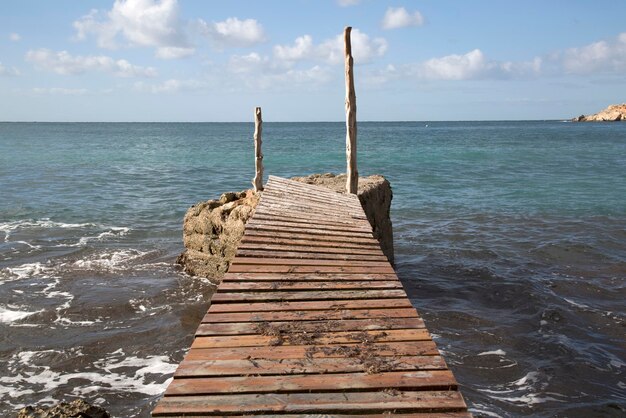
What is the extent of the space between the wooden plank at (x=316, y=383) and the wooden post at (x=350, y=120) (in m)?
7.84

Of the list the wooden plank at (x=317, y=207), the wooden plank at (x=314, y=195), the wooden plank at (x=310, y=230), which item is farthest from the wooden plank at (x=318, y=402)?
the wooden plank at (x=314, y=195)

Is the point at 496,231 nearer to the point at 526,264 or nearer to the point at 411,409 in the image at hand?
the point at 526,264

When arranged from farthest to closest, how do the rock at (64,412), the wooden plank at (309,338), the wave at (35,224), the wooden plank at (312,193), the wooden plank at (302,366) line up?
the wave at (35,224), the wooden plank at (312,193), the rock at (64,412), the wooden plank at (309,338), the wooden plank at (302,366)

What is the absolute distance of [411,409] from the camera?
362cm

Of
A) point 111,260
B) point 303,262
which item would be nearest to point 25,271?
point 111,260

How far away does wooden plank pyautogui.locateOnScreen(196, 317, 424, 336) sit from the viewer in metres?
4.80

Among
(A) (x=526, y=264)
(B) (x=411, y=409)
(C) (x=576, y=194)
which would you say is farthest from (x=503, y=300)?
(C) (x=576, y=194)

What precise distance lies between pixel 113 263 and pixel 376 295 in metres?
9.45

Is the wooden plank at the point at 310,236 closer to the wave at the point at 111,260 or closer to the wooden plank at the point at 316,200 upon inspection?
the wooden plank at the point at 316,200

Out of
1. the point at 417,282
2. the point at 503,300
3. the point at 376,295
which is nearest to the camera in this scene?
the point at 376,295

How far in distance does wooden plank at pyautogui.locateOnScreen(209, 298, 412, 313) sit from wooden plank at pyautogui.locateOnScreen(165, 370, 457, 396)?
128 cm

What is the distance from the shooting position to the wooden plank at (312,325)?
15.7ft

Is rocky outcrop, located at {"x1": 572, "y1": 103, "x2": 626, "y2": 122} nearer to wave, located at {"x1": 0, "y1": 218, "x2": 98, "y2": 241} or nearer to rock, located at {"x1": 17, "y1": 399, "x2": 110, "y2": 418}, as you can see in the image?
wave, located at {"x1": 0, "y1": 218, "x2": 98, "y2": 241}

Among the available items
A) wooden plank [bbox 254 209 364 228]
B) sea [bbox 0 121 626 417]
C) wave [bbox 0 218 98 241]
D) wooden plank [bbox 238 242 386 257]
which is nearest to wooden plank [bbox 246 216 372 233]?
wooden plank [bbox 254 209 364 228]
